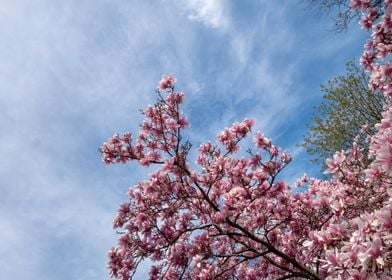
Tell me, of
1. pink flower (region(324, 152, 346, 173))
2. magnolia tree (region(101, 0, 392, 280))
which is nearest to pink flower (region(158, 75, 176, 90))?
magnolia tree (region(101, 0, 392, 280))

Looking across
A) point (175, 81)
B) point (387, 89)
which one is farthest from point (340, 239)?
point (175, 81)

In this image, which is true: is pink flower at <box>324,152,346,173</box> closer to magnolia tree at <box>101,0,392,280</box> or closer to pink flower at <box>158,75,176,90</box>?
magnolia tree at <box>101,0,392,280</box>

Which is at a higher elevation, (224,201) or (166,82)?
(166,82)

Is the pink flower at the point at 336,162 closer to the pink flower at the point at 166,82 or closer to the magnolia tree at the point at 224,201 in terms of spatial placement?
the magnolia tree at the point at 224,201

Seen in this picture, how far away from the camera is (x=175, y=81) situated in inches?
266

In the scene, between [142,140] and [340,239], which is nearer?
[340,239]

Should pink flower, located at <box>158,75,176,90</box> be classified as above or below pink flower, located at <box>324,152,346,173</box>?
above

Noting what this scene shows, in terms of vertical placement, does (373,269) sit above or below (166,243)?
below

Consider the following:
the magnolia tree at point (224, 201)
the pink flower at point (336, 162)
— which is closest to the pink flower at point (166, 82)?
the magnolia tree at point (224, 201)

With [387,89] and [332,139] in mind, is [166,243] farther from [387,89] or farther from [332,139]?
[332,139]

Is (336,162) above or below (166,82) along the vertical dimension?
below

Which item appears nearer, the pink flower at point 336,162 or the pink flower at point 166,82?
the pink flower at point 336,162

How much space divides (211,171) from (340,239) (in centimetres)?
333

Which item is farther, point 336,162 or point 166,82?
point 166,82
